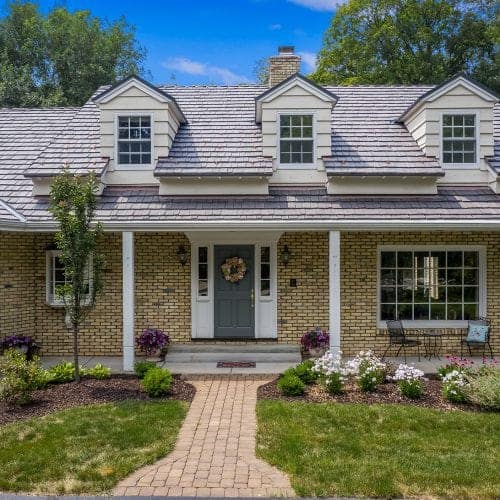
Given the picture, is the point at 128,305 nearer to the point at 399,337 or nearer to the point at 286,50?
the point at 399,337

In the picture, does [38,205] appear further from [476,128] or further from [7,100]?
[7,100]

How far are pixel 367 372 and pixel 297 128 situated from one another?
19.4ft

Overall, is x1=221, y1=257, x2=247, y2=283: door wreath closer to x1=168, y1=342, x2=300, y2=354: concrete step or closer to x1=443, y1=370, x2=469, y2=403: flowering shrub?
x1=168, y1=342, x2=300, y2=354: concrete step

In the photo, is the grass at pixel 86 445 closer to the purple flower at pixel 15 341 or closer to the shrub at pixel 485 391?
the purple flower at pixel 15 341

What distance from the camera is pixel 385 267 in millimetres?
10898

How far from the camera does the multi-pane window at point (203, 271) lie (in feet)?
35.6

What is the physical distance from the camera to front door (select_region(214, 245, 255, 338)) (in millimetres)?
10828

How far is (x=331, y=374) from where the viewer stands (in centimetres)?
776

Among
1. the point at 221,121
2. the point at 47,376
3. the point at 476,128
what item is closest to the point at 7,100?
the point at 221,121

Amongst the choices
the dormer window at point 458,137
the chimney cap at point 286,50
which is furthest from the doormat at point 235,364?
the chimney cap at point 286,50

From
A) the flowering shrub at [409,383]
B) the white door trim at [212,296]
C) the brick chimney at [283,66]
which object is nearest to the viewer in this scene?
the flowering shrub at [409,383]

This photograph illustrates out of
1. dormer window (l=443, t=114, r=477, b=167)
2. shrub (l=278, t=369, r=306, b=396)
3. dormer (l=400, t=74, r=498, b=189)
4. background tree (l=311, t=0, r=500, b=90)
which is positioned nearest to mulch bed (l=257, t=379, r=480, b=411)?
shrub (l=278, t=369, r=306, b=396)

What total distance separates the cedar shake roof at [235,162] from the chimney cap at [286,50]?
1672mm

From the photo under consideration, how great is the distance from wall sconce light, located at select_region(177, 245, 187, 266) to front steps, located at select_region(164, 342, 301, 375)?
180 cm
